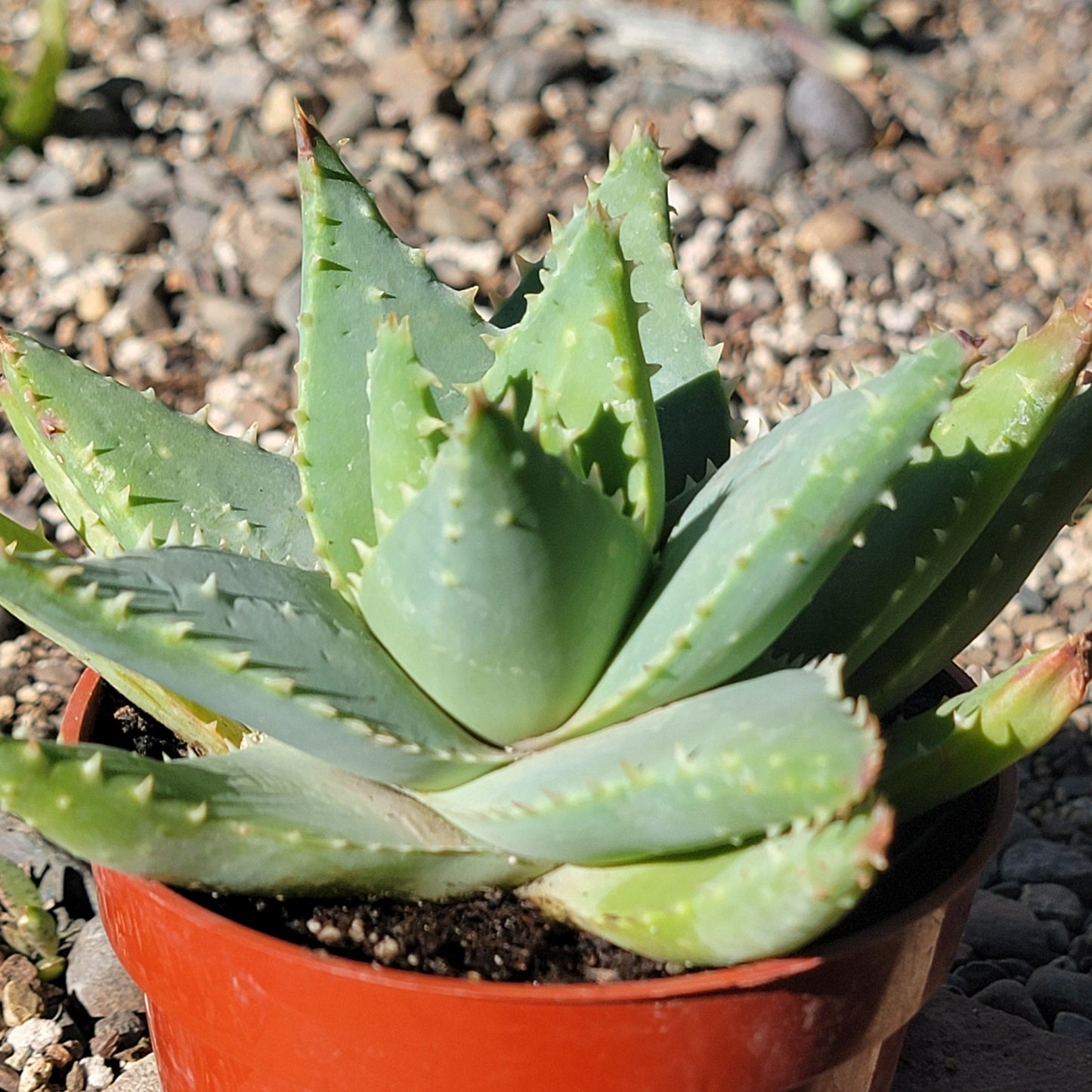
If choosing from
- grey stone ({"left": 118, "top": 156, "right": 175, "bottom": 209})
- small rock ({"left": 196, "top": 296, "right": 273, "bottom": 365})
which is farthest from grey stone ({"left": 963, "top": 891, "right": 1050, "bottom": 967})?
grey stone ({"left": 118, "top": 156, "right": 175, "bottom": 209})

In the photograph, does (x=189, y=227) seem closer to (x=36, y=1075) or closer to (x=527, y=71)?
(x=527, y=71)

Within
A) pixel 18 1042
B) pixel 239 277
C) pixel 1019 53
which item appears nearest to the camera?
Answer: pixel 18 1042

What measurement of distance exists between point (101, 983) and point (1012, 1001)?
926 millimetres

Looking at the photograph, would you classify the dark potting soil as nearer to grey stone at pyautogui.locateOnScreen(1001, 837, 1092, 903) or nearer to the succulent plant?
the succulent plant

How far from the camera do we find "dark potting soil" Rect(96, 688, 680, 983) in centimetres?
91

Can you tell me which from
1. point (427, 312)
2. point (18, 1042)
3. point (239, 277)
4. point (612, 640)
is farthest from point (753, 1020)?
point (239, 277)

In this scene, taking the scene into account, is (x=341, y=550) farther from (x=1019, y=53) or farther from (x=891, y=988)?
(x=1019, y=53)

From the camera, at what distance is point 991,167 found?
3.19 metres

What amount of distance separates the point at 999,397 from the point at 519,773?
0.39m

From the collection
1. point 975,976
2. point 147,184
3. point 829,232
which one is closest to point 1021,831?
point 975,976

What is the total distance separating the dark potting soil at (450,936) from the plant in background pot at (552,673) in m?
0.02

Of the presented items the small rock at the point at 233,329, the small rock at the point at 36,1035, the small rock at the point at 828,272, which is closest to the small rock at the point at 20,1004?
the small rock at the point at 36,1035

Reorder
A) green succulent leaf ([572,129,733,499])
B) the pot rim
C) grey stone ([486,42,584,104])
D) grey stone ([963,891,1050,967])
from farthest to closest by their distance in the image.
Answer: grey stone ([486,42,584,104]), grey stone ([963,891,1050,967]), green succulent leaf ([572,129,733,499]), the pot rim

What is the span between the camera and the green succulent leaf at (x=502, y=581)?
76 cm
